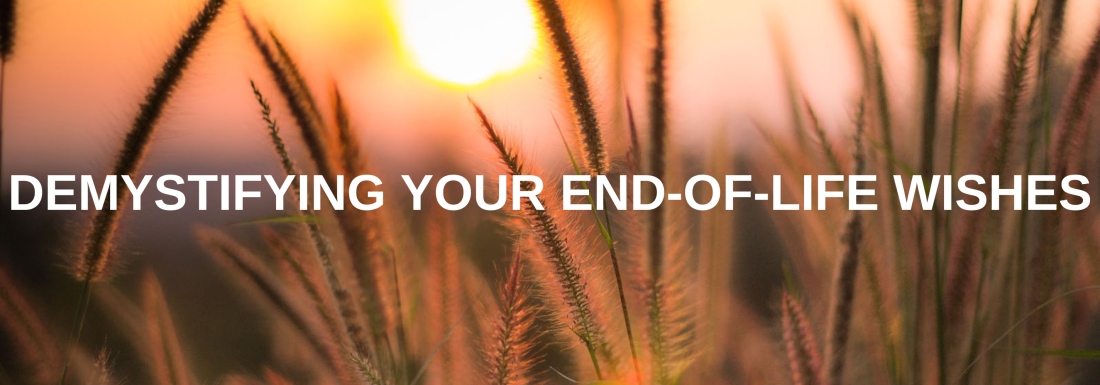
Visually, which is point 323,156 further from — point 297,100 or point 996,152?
point 996,152

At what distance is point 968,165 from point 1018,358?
0.21m

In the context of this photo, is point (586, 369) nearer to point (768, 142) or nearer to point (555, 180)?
point (555, 180)

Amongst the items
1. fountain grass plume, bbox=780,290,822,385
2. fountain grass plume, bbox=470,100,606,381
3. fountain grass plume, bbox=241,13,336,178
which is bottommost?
fountain grass plume, bbox=780,290,822,385

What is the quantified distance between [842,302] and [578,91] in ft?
0.92

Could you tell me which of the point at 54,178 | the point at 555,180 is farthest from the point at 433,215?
the point at 54,178

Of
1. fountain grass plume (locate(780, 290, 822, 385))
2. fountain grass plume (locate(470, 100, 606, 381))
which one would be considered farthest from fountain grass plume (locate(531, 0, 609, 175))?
fountain grass plume (locate(780, 290, 822, 385))

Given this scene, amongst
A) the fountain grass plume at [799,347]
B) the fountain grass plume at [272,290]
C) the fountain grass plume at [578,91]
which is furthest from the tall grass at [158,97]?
the fountain grass plume at [799,347]

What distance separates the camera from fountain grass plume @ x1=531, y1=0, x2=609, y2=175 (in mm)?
629

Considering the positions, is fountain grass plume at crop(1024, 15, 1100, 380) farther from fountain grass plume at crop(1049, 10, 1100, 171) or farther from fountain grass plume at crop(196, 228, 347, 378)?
fountain grass plume at crop(196, 228, 347, 378)

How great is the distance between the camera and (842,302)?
54 cm

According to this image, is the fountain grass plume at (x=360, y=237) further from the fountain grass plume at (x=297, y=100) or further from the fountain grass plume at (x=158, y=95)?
the fountain grass plume at (x=158, y=95)

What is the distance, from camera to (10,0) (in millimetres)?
817

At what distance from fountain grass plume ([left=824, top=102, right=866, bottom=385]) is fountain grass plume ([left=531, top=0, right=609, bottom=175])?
21cm

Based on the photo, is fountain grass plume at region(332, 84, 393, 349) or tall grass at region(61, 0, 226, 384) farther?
tall grass at region(61, 0, 226, 384)
